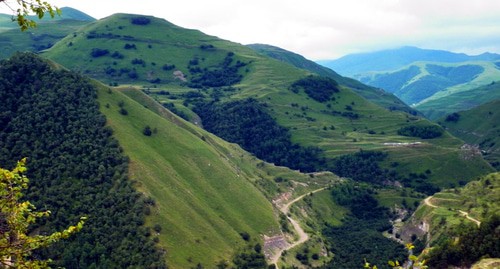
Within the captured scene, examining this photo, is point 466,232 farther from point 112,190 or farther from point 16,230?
point 16,230

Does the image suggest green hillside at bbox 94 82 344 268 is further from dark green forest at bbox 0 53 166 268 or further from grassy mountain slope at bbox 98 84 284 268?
dark green forest at bbox 0 53 166 268

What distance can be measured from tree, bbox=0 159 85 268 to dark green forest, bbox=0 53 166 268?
117 meters

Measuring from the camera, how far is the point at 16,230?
88.4ft

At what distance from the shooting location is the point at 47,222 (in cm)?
14650

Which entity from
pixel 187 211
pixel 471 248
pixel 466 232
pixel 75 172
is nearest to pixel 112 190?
pixel 75 172

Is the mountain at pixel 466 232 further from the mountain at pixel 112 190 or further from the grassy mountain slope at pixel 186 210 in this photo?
the grassy mountain slope at pixel 186 210

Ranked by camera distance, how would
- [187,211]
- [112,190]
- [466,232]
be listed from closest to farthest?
[466,232] → [112,190] → [187,211]

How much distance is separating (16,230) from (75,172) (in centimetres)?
14653

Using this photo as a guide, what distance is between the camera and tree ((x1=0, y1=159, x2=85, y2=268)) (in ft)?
83.8

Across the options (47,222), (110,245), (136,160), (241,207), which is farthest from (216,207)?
(47,222)

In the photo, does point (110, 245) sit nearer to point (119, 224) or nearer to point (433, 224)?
point (119, 224)

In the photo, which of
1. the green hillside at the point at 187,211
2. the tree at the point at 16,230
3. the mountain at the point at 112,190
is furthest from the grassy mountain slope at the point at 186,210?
the tree at the point at 16,230

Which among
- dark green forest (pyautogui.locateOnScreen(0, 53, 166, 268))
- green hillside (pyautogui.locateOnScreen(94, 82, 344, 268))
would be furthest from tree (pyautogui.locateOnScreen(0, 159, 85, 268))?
green hillside (pyautogui.locateOnScreen(94, 82, 344, 268))

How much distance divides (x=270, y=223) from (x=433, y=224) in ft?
232
